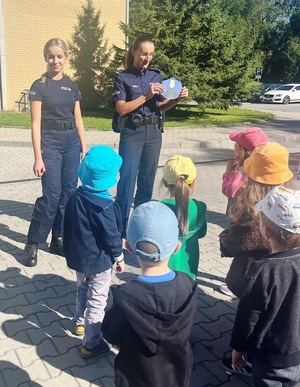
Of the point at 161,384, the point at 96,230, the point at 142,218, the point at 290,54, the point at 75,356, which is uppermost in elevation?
the point at 290,54

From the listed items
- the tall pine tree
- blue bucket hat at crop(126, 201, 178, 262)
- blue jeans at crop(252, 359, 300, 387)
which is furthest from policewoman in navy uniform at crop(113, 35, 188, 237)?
the tall pine tree

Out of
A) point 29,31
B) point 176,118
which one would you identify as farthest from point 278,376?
point 29,31

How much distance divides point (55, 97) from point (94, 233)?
171 centimetres

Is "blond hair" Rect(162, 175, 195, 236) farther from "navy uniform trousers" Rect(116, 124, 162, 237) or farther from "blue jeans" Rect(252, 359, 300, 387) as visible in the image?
"navy uniform trousers" Rect(116, 124, 162, 237)

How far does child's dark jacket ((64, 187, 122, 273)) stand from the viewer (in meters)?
2.50

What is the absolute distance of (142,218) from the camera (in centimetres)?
176

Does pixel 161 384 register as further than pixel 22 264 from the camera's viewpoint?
No

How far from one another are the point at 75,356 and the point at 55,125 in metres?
2.10

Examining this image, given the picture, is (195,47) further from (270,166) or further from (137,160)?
(270,166)

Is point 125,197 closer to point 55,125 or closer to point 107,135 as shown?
point 55,125

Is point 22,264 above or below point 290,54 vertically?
A: below

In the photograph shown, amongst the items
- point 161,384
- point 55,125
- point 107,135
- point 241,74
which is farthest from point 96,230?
point 241,74

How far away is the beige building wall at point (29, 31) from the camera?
622 inches

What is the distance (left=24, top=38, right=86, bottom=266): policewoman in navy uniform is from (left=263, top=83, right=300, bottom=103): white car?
2580 centimetres
